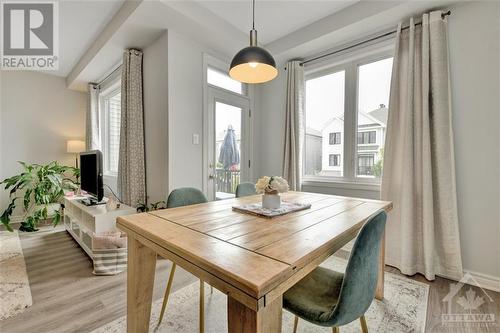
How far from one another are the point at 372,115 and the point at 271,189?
1868mm

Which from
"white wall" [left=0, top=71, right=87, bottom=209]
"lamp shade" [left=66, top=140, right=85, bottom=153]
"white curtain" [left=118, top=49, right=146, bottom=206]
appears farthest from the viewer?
"lamp shade" [left=66, top=140, right=85, bottom=153]

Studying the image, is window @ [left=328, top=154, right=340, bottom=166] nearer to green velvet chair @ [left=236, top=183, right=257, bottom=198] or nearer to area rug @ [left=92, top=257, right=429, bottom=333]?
green velvet chair @ [left=236, top=183, right=257, bottom=198]

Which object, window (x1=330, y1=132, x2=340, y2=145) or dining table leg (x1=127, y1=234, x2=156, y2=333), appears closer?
dining table leg (x1=127, y1=234, x2=156, y2=333)

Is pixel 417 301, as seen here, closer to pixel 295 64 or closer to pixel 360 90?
pixel 360 90

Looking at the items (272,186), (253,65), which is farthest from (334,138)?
(272,186)

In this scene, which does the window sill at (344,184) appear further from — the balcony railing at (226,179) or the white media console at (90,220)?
the white media console at (90,220)

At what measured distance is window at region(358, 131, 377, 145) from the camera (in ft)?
8.81

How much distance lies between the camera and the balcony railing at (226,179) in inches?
126

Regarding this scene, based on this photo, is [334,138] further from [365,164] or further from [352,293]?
[352,293]

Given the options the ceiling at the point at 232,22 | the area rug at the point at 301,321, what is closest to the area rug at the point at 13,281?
the area rug at the point at 301,321

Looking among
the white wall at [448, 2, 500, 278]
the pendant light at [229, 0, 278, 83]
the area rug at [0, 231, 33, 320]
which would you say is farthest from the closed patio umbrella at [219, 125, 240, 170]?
the white wall at [448, 2, 500, 278]

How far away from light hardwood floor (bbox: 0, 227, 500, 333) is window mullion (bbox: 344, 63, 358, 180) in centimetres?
105

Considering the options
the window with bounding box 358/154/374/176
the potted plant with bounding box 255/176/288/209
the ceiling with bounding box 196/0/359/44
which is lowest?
the potted plant with bounding box 255/176/288/209

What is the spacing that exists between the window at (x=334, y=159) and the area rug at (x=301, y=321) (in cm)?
146
